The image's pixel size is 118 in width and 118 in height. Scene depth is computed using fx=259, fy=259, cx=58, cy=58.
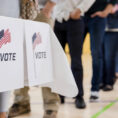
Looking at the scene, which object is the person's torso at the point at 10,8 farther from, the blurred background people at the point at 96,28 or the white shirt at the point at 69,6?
the blurred background people at the point at 96,28

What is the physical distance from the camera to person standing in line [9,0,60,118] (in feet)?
5.04

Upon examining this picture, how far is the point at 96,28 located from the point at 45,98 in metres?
0.86

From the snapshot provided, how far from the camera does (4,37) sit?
0.85 metres

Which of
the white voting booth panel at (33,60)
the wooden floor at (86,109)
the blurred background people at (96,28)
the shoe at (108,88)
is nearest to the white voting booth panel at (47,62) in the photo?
the white voting booth panel at (33,60)

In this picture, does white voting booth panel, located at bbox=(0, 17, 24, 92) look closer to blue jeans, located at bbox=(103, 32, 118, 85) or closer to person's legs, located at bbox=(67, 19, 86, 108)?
person's legs, located at bbox=(67, 19, 86, 108)

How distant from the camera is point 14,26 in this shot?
0.90 metres

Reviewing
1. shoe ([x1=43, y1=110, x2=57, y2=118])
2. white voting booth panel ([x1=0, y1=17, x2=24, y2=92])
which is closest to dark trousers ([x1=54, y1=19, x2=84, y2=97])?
shoe ([x1=43, y1=110, x2=57, y2=118])

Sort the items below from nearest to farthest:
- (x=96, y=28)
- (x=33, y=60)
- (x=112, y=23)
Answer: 1. (x=33, y=60)
2. (x=96, y=28)
3. (x=112, y=23)

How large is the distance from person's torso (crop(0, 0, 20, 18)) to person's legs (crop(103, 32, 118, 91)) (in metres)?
1.80

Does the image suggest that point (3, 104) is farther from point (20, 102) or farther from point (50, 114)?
point (20, 102)

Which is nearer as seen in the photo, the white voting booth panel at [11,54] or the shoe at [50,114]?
the white voting booth panel at [11,54]

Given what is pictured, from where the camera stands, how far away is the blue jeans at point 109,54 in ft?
9.04

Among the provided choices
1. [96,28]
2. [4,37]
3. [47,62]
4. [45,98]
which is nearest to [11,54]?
[4,37]

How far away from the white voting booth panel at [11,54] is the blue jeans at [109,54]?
A: 1.96 m
